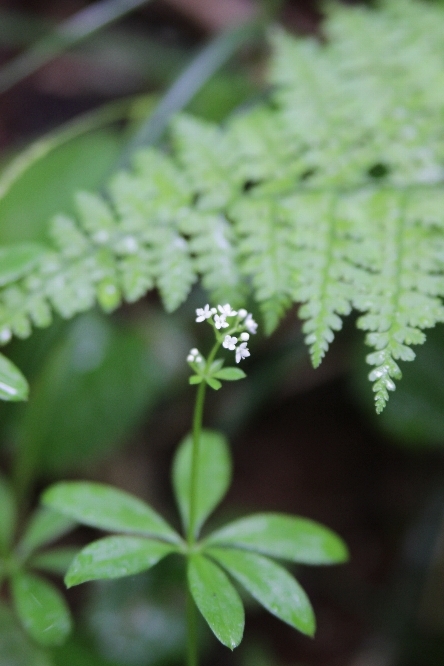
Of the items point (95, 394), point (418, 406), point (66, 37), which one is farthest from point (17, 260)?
point (418, 406)

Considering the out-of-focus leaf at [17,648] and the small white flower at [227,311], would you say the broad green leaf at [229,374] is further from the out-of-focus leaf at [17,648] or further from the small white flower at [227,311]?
the out-of-focus leaf at [17,648]

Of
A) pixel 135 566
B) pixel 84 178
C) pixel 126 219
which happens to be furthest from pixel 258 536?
pixel 84 178

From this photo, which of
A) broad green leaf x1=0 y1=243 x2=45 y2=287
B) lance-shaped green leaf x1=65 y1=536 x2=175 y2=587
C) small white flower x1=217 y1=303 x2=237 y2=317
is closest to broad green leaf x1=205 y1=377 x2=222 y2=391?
small white flower x1=217 y1=303 x2=237 y2=317

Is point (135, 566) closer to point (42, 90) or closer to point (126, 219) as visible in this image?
point (126, 219)

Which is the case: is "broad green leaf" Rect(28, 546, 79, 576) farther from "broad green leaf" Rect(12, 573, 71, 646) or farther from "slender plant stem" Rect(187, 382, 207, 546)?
"slender plant stem" Rect(187, 382, 207, 546)

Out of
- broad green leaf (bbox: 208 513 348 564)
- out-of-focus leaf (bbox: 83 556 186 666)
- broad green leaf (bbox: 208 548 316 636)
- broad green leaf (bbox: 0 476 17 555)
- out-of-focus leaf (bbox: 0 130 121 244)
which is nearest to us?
broad green leaf (bbox: 208 548 316 636)
